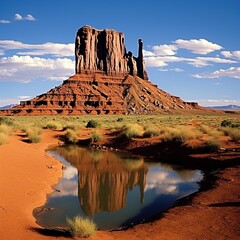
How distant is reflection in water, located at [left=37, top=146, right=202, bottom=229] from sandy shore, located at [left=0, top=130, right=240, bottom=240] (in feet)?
2.88

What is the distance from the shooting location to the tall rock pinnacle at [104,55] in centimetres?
14075

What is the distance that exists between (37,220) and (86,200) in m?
3.30

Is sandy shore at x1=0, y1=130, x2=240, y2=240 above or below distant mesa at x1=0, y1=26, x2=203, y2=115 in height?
below

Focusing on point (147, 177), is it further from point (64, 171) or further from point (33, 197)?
point (33, 197)

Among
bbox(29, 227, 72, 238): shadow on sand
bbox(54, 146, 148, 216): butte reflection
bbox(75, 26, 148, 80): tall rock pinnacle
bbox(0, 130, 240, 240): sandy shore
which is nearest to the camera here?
bbox(29, 227, 72, 238): shadow on sand

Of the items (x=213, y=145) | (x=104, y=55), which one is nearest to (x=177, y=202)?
(x=213, y=145)

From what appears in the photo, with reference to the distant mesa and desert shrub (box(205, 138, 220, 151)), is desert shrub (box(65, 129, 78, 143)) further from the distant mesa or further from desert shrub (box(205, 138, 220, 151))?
the distant mesa

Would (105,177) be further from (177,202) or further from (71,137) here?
(71,137)

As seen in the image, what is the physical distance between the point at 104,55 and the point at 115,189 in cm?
13127

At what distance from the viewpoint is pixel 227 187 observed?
595 inches

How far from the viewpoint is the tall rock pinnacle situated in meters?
141

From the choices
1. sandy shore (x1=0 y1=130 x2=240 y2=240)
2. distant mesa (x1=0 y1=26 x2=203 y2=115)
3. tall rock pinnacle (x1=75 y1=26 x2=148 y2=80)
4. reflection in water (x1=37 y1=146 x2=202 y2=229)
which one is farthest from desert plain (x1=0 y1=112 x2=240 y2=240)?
tall rock pinnacle (x1=75 y1=26 x2=148 y2=80)

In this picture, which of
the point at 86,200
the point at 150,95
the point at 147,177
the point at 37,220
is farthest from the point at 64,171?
the point at 150,95

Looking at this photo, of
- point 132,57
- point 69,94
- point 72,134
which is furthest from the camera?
point 132,57
